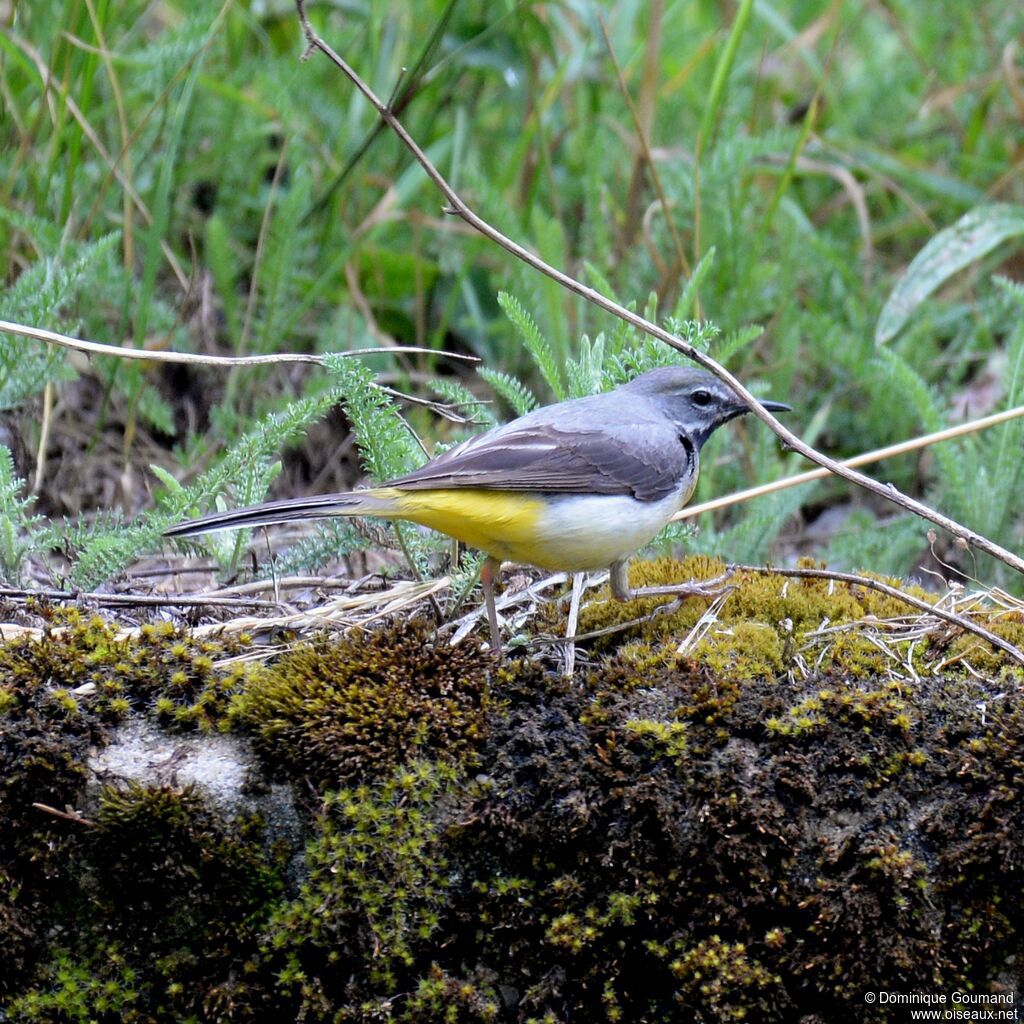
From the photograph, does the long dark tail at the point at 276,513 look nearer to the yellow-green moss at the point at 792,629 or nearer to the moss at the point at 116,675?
the moss at the point at 116,675

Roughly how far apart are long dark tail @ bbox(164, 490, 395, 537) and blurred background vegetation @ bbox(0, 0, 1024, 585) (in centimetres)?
103

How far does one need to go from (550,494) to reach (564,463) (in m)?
0.15

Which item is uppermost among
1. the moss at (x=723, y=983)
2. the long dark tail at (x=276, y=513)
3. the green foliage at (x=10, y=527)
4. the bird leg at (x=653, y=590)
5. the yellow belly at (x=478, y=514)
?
the long dark tail at (x=276, y=513)

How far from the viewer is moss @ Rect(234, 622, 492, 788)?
3359 millimetres

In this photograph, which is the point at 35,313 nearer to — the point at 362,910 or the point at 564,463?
the point at 564,463

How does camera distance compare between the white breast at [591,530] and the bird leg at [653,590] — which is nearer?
the white breast at [591,530]

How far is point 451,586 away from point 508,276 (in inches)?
104

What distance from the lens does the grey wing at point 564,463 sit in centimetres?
380

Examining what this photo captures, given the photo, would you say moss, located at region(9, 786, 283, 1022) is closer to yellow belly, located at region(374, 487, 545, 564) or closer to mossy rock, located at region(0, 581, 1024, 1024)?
mossy rock, located at region(0, 581, 1024, 1024)

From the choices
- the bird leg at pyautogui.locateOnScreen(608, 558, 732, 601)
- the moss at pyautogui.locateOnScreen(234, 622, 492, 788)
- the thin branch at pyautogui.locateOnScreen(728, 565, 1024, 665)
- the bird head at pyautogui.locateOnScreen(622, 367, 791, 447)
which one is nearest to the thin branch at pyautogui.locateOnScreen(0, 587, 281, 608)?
the moss at pyautogui.locateOnScreen(234, 622, 492, 788)

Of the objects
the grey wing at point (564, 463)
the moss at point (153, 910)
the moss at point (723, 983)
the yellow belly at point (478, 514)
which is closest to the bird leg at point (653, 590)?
the grey wing at point (564, 463)

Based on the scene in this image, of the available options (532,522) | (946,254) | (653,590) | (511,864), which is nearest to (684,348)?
(532,522)

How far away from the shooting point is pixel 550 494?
12.8 ft

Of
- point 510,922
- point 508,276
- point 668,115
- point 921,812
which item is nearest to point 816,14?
point 668,115
